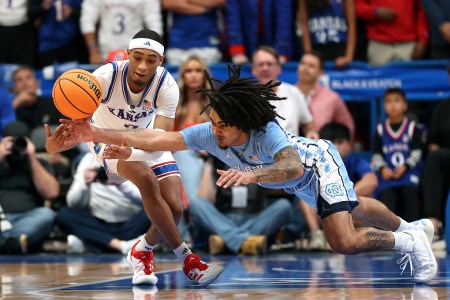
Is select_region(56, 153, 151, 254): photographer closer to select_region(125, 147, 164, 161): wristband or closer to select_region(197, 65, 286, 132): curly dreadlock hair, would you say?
select_region(125, 147, 164, 161): wristband

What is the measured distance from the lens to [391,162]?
35.3 feet

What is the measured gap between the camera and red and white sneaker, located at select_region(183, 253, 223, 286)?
6812 mm

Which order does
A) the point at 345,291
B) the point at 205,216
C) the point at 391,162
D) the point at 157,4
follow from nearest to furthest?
the point at 345,291 < the point at 205,216 < the point at 391,162 < the point at 157,4

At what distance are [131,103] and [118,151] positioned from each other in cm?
91

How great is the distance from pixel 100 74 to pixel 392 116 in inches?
190

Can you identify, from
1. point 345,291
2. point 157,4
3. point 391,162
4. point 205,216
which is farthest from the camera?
point 157,4

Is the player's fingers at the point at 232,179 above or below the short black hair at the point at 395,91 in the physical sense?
below

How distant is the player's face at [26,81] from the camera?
37.4 ft

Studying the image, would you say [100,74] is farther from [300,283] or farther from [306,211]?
[306,211]

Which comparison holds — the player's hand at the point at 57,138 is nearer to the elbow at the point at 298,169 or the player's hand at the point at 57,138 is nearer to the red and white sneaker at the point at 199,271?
the red and white sneaker at the point at 199,271

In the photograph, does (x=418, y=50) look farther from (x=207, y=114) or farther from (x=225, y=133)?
(x=225, y=133)

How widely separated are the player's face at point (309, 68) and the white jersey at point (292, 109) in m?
0.37

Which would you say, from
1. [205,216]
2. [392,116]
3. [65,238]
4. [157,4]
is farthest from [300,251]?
[157,4]

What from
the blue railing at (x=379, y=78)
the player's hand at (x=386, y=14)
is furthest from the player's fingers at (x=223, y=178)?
the player's hand at (x=386, y=14)
